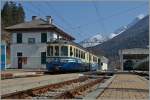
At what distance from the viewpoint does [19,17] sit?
377 feet

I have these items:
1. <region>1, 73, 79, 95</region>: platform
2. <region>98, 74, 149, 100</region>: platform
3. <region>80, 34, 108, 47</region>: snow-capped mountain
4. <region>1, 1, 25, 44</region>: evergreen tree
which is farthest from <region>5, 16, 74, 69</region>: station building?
<region>98, 74, 149, 100</region>: platform

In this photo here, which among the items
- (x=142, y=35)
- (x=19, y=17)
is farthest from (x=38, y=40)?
(x=19, y=17)

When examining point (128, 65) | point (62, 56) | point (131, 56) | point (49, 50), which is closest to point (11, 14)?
point (131, 56)

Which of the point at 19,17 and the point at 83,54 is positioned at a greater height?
the point at 19,17

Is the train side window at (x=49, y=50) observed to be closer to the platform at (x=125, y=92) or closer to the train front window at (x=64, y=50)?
the train front window at (x=64, y=50)

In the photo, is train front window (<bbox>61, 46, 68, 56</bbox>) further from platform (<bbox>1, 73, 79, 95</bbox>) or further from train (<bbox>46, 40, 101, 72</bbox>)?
platform (<bbox>1, 73, 79, 95</bbox>)

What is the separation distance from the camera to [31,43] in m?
67.0

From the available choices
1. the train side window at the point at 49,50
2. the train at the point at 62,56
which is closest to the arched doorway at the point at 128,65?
the train at the point at 62,56

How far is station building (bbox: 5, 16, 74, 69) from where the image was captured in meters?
65.1

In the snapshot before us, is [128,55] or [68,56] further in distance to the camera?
Result: [128,55]

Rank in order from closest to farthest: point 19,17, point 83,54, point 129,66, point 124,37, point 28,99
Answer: point 28,99 < point 83,54 < point 129,66 < point 124,37 < point 19,17

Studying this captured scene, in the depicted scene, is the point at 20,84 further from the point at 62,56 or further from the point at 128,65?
the point at 128,65

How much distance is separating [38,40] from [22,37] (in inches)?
113

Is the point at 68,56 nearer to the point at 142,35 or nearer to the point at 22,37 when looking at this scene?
the point at 22,37
